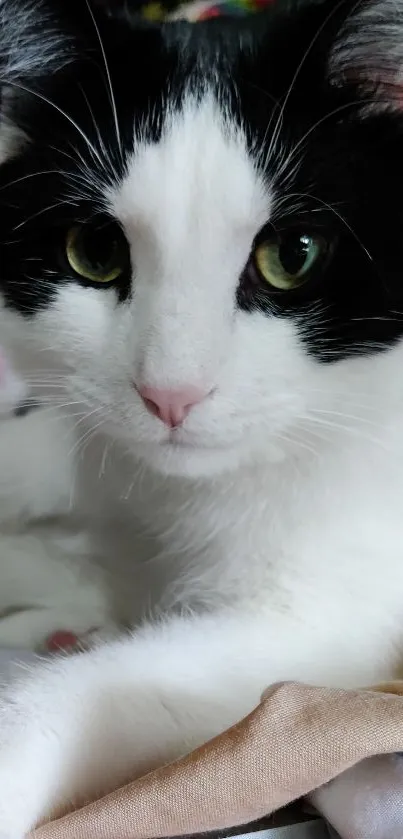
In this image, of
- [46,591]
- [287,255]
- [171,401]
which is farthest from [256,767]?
[46,591]

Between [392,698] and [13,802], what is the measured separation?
0.30 m

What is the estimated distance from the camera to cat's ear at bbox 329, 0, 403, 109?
2.43ft

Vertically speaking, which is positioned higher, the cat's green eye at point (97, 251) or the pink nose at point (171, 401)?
the cat's green eye at point (97, 251)

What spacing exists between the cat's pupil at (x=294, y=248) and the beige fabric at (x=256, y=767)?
363 mm

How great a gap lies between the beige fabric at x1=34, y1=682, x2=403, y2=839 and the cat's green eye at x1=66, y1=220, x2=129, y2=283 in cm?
41

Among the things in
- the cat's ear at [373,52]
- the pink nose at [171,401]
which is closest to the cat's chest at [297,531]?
the pink nose at [171,401]

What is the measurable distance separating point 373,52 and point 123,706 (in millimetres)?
631

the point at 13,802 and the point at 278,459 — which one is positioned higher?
the point at 278,459

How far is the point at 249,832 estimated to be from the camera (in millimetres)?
644

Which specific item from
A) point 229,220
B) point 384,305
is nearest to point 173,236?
point 229,220

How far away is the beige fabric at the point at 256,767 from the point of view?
58cm

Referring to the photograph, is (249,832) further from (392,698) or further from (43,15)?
(43,15)

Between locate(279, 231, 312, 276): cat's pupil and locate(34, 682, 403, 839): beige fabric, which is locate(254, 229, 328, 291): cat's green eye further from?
locate(34, 682, 403, 839): beige fabric

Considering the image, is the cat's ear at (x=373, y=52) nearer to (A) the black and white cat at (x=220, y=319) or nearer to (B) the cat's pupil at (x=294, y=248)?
(A) the black and white cat at (x=220, y=319)
